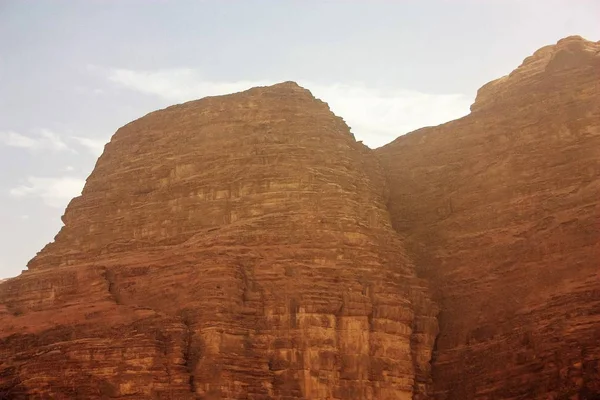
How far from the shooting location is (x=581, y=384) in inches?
2469

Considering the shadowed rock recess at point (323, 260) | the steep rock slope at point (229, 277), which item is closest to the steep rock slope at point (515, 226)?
the shadowed rock recess at point (323, 260)

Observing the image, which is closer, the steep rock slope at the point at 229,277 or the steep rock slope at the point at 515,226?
the steep rock slope at the point at 229,277

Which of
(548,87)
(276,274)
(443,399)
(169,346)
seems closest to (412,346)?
(443,399)

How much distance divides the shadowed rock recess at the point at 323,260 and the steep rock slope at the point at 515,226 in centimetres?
14

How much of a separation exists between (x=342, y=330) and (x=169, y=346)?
32.1ft

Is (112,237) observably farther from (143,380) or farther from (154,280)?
(143,380)

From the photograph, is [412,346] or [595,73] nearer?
[412,346]

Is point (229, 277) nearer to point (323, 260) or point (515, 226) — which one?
point (323, 260)

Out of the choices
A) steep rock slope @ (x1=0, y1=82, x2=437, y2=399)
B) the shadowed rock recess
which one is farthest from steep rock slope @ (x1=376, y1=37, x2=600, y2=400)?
steep rock slope @ (x1=0, y1=82, x2=437, y2=399)

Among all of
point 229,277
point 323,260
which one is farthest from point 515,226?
point 229,277

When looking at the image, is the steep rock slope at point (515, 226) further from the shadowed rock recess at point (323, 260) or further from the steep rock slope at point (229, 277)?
the steep rock slope at point (229, 277)

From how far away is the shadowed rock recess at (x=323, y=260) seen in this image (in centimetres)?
6588

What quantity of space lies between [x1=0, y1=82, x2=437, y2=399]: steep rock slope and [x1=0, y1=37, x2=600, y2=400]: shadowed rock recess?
0.44ft

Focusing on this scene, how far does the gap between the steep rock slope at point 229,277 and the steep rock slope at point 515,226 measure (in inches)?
122
